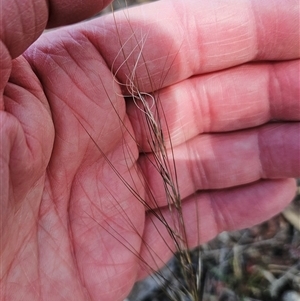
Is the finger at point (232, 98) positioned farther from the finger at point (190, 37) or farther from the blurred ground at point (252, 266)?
the blurred ground at point (252, 266)

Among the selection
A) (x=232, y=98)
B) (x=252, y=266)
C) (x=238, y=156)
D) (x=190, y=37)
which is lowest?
(x=252, y=266)

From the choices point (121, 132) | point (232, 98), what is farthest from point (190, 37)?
point (121, 132)

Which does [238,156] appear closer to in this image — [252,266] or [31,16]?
[252,266]

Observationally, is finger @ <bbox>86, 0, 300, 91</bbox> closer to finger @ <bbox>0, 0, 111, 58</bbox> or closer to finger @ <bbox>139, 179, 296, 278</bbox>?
finger @ <bbox>0, 0, 111, 58</bbox>

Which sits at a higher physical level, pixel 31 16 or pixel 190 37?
pixel 31 16

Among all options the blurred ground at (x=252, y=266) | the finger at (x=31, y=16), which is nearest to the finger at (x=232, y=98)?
the finger at (x=31, y=16)

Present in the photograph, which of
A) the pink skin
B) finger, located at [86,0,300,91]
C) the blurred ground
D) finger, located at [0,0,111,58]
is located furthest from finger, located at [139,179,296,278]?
finger, located at [0,0,111,58]
